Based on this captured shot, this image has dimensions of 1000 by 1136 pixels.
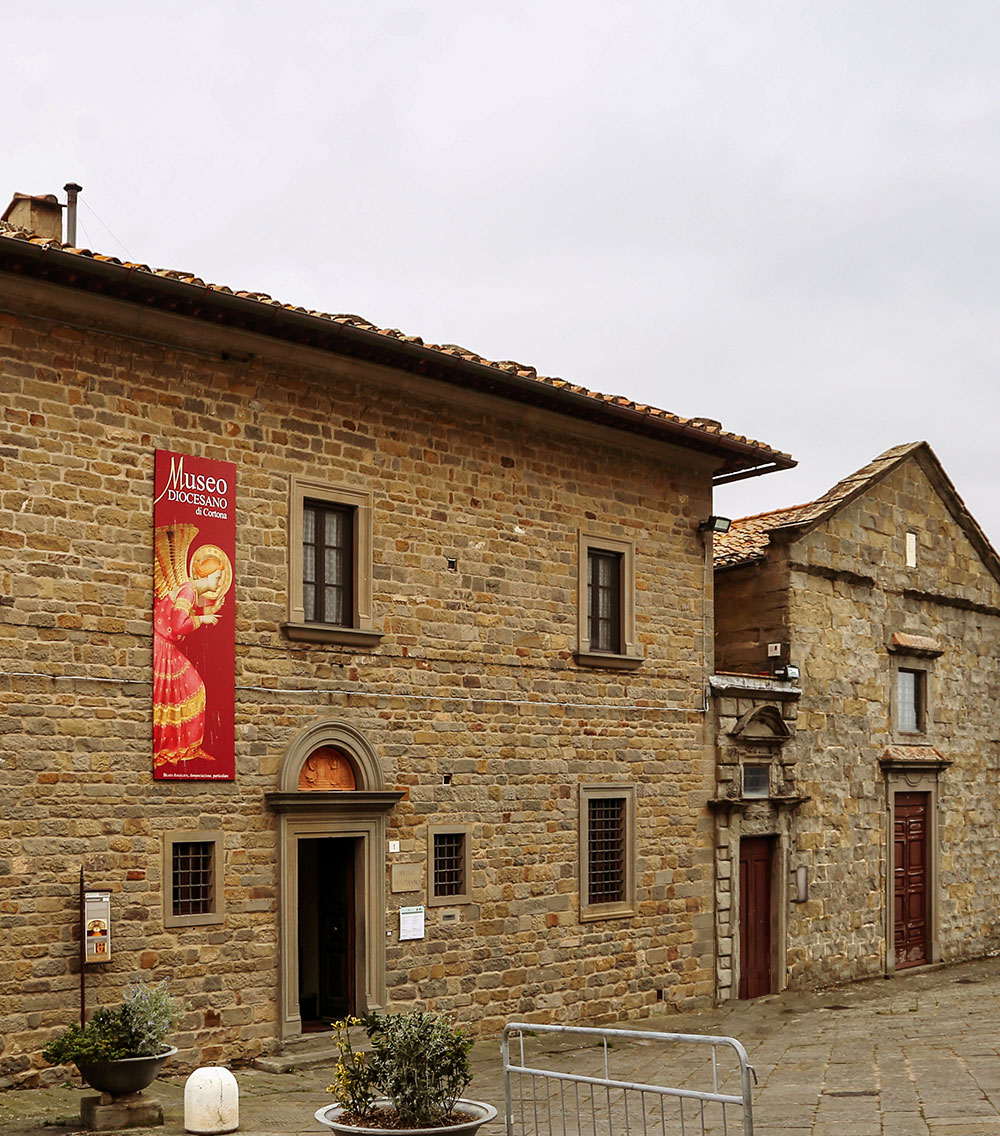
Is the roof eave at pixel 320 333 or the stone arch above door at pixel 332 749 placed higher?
the roof eave at pixel 320 333

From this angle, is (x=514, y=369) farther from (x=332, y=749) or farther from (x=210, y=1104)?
(x=210, y=1104)

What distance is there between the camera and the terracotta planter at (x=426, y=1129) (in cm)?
793

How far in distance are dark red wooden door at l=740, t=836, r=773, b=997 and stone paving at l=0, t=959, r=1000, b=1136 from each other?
305mm

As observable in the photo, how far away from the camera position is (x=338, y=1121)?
825 cm

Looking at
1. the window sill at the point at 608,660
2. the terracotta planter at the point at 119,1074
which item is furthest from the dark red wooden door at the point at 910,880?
the terracotta planter at the point at 119,1074

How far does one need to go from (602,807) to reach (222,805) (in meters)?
5.26

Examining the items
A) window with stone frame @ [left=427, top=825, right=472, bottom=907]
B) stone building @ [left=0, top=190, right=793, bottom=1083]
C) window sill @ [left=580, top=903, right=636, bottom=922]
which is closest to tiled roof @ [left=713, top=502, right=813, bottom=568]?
stone building @ [left=0, top=190, right=793, bottom=1083]

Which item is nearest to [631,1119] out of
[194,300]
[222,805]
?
[222,805]

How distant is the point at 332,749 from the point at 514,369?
4402 mm

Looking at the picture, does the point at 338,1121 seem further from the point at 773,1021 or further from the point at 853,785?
the point at 853,785

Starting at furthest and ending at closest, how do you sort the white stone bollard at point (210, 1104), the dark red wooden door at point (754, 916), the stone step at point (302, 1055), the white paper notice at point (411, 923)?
1. the dark red wooden door at point (754, 916)
2. the white paper notice at point (411, 923)
3. the stone step at point (302, 1055)
4. the white stone bollard at point (210, 1104)

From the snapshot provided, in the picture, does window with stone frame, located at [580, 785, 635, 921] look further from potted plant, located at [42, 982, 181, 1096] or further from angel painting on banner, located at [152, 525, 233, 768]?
potted plant, located at [42, 982, 181, 1096]

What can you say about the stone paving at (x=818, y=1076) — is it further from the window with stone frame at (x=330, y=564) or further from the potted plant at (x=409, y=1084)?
Answer: the window with stone frame at (x=330, y=564)

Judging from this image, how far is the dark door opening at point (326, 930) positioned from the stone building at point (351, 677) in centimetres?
4
